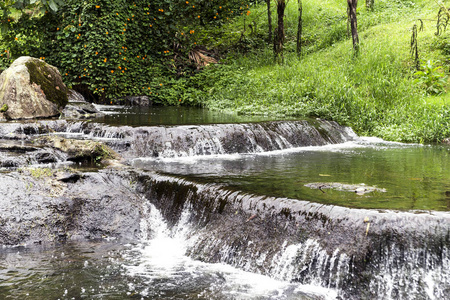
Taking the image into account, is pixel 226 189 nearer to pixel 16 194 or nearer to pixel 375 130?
pixel 16 194

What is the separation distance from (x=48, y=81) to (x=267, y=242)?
8483 millimetres

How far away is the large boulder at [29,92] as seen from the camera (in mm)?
10172

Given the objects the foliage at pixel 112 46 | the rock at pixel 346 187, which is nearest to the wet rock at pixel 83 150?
the rock at pixel 346 187

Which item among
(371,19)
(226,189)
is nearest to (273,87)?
(371,19)

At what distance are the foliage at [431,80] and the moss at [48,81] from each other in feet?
30.6

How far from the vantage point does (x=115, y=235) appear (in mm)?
5539

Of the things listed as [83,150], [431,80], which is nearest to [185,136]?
[83,150]

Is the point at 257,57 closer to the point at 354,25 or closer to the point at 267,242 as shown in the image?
the point at 354,25

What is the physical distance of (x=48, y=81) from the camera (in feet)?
36.0

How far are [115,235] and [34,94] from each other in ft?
20.9

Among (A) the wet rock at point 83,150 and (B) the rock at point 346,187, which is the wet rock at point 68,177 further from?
(B) the rock at point 346,187

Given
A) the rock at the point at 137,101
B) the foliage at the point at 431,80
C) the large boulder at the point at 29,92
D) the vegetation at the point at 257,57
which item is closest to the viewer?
the large boulder at the point at 29,92

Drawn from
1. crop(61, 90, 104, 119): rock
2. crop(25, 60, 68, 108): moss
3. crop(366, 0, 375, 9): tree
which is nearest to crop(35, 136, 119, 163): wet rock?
crop(61, 90, 104, 119): rock

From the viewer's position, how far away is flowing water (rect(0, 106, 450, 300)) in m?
3.92
